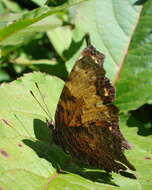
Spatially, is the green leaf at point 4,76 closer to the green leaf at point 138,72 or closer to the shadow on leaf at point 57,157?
the green leaf at point 138,72

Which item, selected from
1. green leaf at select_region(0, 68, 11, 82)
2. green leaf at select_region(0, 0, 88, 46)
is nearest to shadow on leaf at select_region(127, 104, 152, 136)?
green leaf at select_region(0, 0, 88, 46)

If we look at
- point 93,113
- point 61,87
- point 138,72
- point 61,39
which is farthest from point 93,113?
point 61,39

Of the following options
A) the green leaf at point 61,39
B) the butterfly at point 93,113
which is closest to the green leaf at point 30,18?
the butterfly at point 93,113

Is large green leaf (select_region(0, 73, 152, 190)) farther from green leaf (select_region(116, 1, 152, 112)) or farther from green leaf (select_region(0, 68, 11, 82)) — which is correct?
green leaf (select_region(0, 68, 11, 82))

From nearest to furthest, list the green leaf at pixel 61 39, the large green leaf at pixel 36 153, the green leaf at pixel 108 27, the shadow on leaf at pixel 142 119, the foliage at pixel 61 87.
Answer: the large green leaf at pixel 36 153, the foliage at pixel 61 87, the shadow on leaf at pixel 142 119, the green leaf at pixel 108 27, the green leaf at pixel 61 39

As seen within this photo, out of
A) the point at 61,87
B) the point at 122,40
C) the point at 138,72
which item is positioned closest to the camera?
the point at 61,87

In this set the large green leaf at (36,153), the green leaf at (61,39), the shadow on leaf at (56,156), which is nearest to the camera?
the large green leaf at (36,153)

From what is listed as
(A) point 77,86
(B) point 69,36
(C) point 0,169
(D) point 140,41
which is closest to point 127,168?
(A) point 77,86

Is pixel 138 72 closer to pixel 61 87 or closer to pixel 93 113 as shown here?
pixel 61 87
